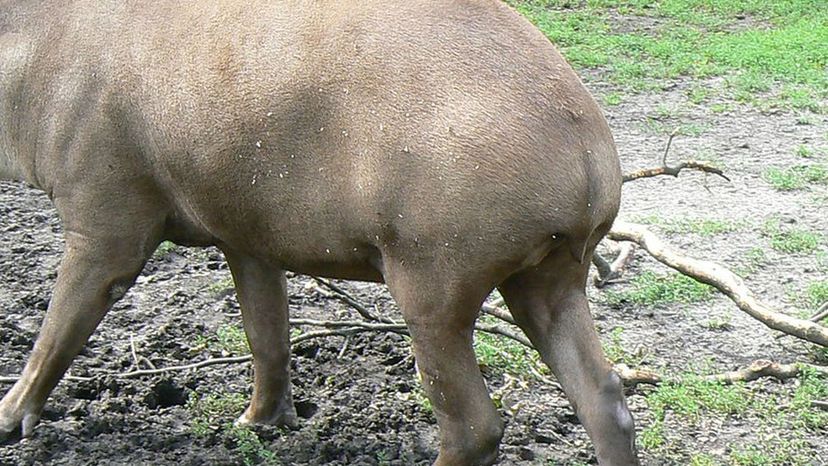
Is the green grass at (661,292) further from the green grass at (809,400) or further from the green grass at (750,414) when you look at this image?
the green grass at (809,400)

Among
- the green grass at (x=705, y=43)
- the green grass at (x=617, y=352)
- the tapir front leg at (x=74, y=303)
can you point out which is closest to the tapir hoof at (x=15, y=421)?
the tapir front leg at (x=74, y=303)

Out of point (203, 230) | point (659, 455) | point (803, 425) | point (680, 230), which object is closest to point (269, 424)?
point (203, 230)

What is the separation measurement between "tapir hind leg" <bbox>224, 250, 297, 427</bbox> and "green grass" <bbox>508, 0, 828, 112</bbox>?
5841 millimetres

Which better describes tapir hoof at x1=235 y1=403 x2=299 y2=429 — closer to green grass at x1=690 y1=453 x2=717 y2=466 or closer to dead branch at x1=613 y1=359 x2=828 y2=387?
dead branch at x1=613 y1=359 x2=828 y2=387

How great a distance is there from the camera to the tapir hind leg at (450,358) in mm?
3947

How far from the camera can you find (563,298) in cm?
423

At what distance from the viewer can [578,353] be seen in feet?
13.9

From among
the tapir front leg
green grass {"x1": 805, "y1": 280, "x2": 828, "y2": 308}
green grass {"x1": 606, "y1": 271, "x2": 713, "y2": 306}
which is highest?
the tapir front leg

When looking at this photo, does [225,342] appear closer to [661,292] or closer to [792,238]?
[661,292]

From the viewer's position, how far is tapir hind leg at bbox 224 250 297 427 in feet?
16.3

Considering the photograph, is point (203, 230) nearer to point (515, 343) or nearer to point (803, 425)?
point (515, 343)

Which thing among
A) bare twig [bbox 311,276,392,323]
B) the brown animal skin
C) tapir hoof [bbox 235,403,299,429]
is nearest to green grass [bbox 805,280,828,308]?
bare twig [bbox 311,276,392,323]

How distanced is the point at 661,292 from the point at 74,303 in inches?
117

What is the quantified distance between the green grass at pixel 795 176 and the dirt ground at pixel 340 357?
8 cm
